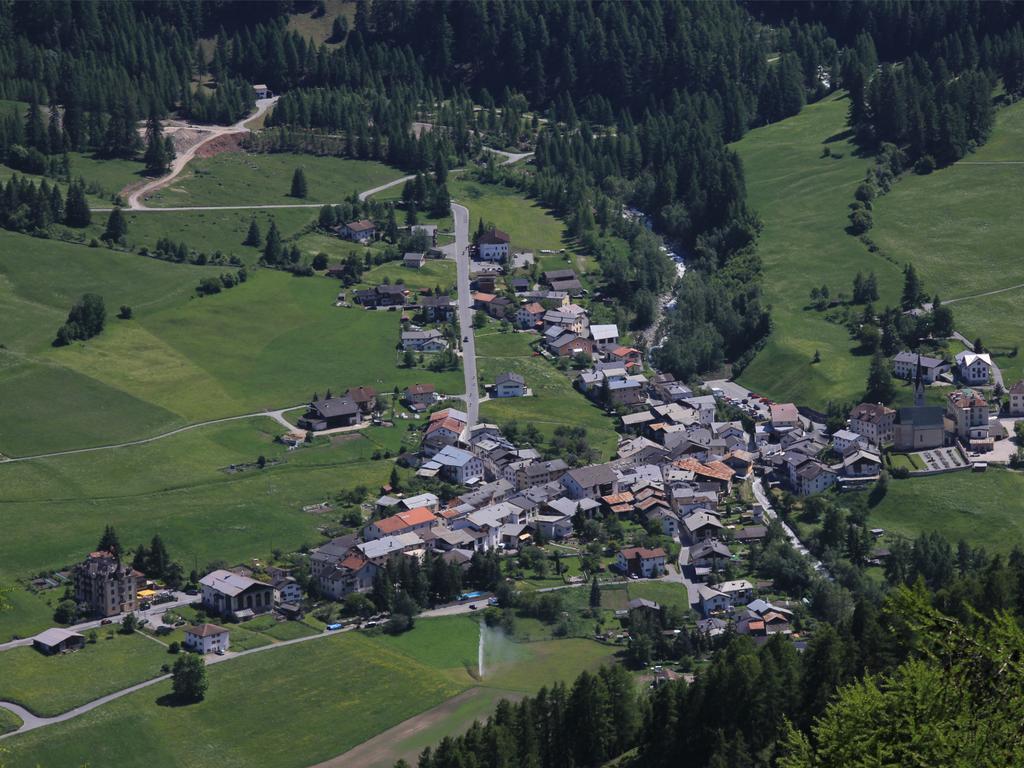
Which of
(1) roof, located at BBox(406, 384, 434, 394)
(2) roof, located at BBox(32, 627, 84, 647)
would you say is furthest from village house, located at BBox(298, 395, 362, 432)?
(2) roof, located at BBox(32, 627, 84, 647)

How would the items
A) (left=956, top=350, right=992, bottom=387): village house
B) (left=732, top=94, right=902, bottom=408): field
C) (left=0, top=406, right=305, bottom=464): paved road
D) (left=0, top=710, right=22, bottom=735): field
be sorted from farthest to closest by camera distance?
(left=732, top=94, right=902, bottom=408): field, (left=956, top=350, right=992, bottom=387): village house, (left=0, top=406, right=305, bottom=464): paved road, (left=0, top=710, right=22, bottom=735): field

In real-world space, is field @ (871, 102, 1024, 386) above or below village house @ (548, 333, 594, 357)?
above

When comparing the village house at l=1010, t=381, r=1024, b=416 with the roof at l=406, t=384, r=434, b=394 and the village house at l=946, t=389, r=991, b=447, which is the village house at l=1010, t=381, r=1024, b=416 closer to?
the village house at l=946, t=389, r=991, b=447

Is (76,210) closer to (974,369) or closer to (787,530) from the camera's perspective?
(787,530)

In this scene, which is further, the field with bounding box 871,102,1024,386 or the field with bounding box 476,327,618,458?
the field with bounding box 871,102,1024,386

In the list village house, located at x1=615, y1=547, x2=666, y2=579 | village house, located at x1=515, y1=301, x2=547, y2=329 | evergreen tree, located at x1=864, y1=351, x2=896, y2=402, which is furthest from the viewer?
village house, located at x1=515, y1=301, x2=547, y2=329

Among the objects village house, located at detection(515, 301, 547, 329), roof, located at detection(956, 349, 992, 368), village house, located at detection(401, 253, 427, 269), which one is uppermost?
village house, located at detection(401, 253, 427, 269)
